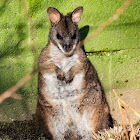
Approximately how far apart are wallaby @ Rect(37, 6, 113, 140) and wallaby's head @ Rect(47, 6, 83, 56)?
0.01 m

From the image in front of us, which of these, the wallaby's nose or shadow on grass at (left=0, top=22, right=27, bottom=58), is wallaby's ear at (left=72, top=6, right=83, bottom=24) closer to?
the wallaby's nose

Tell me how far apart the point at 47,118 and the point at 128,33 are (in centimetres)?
183

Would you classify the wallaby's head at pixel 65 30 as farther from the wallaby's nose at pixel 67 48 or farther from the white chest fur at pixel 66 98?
the white chest fur at pixel 66 98

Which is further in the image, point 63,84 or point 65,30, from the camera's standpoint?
point 63,84

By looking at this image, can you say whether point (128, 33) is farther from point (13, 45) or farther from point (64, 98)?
point (13, 45)

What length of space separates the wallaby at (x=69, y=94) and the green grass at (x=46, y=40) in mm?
489

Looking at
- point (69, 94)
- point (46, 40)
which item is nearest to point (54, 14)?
point (46, 40)

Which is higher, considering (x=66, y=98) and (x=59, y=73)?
(x=59, y=73)

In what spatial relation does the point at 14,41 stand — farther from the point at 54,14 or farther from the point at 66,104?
the point at 66,104

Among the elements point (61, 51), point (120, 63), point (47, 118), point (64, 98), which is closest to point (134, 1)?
point (120, 63)

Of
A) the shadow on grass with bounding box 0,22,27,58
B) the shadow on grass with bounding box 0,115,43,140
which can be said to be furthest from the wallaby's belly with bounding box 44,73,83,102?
the shadow on grass with bounding box 0,115,43,140

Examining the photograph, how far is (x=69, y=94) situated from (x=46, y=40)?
97 cm

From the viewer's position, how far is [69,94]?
14.8 ft

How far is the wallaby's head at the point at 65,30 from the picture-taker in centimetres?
412
